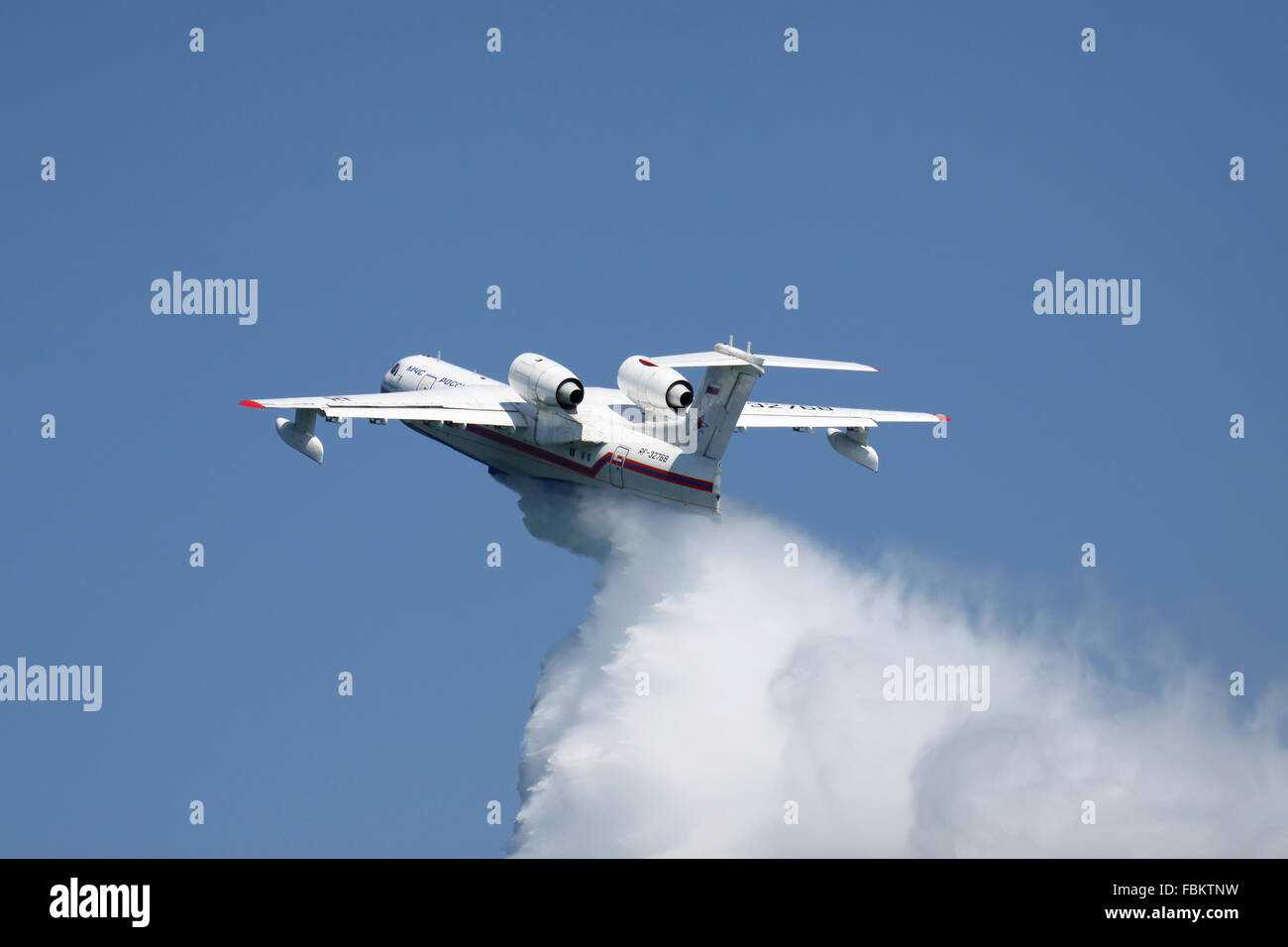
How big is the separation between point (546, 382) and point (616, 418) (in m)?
1.60

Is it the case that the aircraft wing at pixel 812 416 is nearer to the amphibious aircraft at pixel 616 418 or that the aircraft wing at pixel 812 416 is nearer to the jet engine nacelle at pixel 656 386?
the amphibious aircraft at pixel 616 418

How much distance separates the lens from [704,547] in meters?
35.0

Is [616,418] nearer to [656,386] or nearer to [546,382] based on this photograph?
[546,382]

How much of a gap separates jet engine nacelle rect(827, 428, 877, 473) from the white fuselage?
166 inches

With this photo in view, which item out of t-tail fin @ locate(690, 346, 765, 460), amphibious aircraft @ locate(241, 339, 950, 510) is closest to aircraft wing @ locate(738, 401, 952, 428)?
amphibious aircraft @ locate(241, 339, 950, 510)

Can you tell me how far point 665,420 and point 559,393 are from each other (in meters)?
1.82

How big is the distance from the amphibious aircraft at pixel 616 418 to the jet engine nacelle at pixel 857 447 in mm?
18

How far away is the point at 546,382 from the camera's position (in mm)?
34156

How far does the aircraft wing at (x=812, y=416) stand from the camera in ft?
120

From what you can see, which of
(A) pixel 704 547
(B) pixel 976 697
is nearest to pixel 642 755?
(A) pixel 704 547

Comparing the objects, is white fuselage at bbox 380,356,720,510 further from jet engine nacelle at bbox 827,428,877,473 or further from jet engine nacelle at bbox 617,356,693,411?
jet engine nacelle at bbox 827,428,877,473

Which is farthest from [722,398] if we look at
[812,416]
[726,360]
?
[812,416]

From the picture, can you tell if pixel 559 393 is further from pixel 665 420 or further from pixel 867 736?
pixel 867 736

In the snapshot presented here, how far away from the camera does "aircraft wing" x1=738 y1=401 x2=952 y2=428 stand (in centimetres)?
3669
